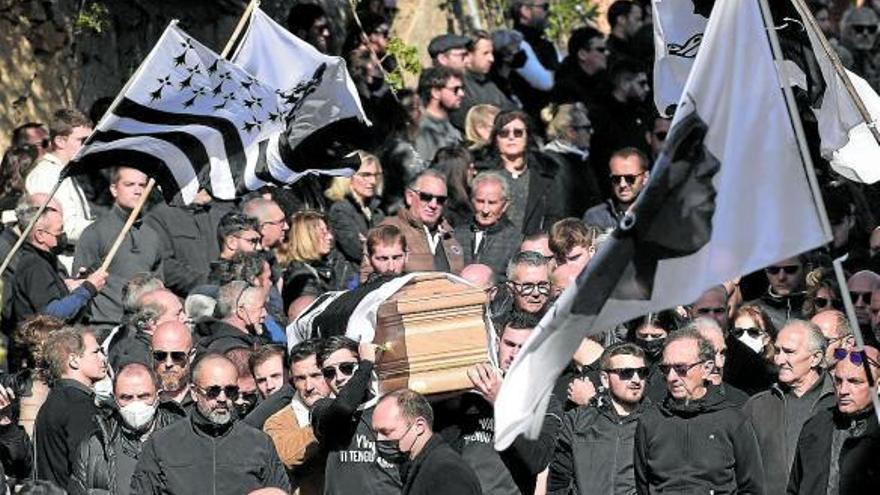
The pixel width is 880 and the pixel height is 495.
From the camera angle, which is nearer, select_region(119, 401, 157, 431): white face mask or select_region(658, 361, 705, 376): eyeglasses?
select_region(658, 361, 705, 376): eyeglasses

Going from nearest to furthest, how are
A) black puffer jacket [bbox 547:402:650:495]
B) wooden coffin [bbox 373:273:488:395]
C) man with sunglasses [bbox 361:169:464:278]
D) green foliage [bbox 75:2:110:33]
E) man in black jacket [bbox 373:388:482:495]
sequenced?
man in black jacket [bbox 373:388:482:495] < wooden coffin [bbox 373:273:488:395] < black puffer jacket [bbox 547:402:650:495] < man with sunglasses [bbox 361:169:464:278] < green foliage [bbox 75:2:110:33]

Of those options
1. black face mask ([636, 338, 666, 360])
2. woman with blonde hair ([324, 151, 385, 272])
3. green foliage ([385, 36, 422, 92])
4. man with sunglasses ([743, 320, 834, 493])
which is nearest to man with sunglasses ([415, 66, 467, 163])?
woman with blonde hair ([324, 151, 385, 272])

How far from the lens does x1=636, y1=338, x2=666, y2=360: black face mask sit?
17.0 m

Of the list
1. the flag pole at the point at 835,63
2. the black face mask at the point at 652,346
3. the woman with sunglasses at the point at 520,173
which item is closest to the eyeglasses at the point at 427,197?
the woman with sunglasses at the point at 520,173

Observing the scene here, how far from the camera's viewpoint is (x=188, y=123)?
58.0 feet

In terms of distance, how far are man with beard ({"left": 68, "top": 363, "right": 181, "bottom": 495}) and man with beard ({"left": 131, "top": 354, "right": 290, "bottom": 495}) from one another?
0.58 m

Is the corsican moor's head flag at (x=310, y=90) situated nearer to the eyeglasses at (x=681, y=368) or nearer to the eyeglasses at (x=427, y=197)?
the eyeglasses at (x=427, y=197)

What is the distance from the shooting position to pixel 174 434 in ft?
51.1

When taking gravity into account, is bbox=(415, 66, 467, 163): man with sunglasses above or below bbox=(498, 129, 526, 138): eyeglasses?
below

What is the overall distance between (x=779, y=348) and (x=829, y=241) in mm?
4375

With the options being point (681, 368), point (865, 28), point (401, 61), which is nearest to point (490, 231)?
point (401, 61)

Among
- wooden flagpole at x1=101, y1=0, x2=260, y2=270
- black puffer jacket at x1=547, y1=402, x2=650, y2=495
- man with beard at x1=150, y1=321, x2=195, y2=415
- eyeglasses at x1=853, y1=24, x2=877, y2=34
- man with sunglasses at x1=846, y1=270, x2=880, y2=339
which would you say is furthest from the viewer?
eyeglasses at x1=853, y1=24, x2=877, y2=34

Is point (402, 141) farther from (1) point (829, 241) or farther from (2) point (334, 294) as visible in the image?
(1) point (829, 241)

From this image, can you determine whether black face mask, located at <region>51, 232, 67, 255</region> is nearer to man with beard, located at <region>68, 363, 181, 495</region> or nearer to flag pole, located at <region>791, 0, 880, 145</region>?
man with beard, located at <region>68, 363, 181, 495</region>
